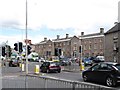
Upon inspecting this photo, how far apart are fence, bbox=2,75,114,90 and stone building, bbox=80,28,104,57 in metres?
85.5

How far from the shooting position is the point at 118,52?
63.3m

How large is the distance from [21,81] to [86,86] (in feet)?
13.3

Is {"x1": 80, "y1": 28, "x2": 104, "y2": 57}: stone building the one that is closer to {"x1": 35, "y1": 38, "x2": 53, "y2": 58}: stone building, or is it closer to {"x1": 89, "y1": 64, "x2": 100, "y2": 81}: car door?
{"x1": 35, "y1": 38, "x2": 53, "y2": 58}: stone building

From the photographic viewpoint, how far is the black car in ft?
57.2

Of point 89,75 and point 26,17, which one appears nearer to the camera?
point 89,75

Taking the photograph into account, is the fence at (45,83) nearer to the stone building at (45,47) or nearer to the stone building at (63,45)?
the stone building at (63,45)

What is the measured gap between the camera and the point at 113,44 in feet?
217

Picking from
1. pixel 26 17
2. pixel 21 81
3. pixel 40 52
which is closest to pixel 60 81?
pixel 21 81

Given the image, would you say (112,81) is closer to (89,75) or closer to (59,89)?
(89,75)

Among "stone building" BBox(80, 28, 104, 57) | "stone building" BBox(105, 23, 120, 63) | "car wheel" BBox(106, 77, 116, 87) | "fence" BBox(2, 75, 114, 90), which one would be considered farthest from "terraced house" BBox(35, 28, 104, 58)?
"fence" BBox(2, 75, 114, 90)

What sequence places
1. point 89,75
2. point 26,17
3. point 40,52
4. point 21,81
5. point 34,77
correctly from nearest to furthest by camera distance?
point 34,77 → point 21,81 → point 89,75 → point 26,17 → point 40,52

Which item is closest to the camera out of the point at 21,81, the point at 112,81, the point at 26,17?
the point at 21,81

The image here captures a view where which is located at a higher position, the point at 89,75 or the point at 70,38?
the point at 70,38

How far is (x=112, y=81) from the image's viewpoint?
17.5 metres
